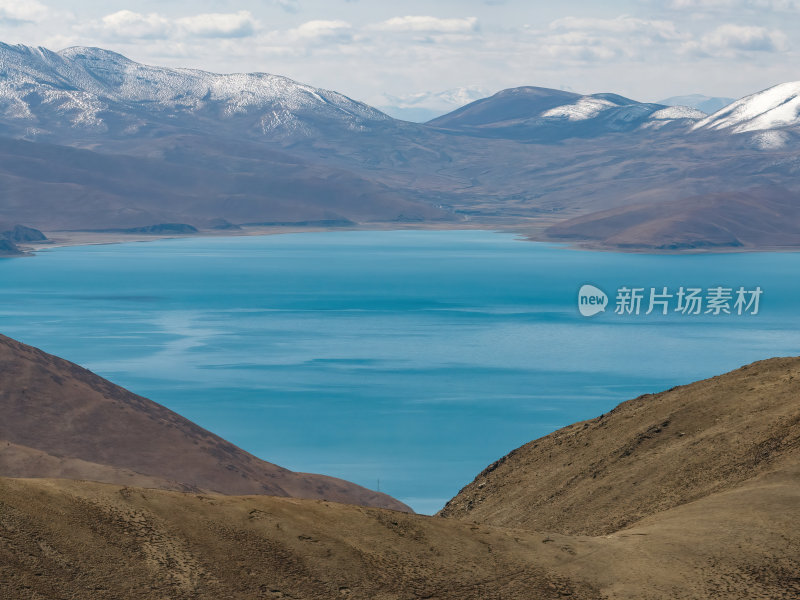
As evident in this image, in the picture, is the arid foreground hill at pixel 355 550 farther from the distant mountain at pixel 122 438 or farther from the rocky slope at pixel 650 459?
the distant mountain at pixel 122 438

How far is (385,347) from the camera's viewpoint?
10788cm

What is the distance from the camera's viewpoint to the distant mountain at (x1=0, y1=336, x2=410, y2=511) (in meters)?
48.7

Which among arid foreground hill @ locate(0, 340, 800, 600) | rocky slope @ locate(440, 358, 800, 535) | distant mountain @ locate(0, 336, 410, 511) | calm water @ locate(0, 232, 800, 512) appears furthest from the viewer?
calm water @ locate(0, 232, 800, 512)

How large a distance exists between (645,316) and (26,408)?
96.6m

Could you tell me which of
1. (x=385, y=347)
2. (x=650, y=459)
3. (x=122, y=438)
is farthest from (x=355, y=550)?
(x=385, y=347)

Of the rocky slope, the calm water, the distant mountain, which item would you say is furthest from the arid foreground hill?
the calm water

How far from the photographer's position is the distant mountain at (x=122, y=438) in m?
48.7

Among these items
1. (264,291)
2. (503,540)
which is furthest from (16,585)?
(264,291)

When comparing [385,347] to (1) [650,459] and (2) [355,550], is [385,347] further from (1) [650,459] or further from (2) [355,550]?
(2) [355,550]

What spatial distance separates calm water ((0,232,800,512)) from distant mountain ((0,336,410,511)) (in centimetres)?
847

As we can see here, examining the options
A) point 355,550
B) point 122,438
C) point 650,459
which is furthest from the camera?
point 122,438

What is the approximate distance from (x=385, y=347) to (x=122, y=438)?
191 ft

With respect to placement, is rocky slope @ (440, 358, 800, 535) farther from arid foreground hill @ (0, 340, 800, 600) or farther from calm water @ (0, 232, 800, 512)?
calm water @ (0, 232, 800, 512)

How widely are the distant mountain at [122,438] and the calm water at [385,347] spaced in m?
8.47
